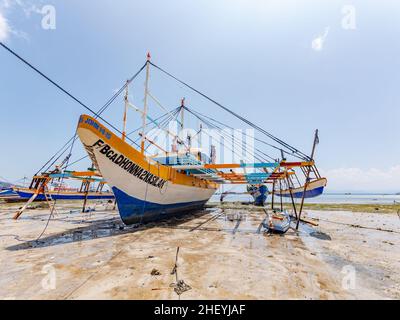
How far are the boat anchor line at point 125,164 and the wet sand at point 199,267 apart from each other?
2942mm

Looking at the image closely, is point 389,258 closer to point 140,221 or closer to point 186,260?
point 186,260

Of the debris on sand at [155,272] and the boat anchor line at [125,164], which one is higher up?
the boat anchor line at [125,164]

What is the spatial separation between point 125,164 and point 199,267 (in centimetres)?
600

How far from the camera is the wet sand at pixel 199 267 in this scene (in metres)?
3.72

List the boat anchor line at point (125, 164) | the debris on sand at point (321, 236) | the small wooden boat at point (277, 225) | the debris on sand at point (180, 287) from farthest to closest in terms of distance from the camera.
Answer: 1. the small wooden boat at point (277, 225)
2. the debris on sand at point (321, 236)
3. the boat anchor line at point (125, 164)
4. the debris on sand at point (180, 287)

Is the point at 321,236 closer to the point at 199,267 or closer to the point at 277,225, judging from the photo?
the point at 277,225

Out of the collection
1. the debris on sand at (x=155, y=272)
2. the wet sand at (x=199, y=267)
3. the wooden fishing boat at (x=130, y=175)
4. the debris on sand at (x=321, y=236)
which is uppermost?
the wooden fishing boat at (x=130, y=175)

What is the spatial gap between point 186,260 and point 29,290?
3.35 metres

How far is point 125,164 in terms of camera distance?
9.20 m

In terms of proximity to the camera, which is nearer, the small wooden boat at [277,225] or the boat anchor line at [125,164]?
the boat anchor line at [125,164]

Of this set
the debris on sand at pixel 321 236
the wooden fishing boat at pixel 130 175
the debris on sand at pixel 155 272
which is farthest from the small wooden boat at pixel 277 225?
the debris on sand at pixel 155 272

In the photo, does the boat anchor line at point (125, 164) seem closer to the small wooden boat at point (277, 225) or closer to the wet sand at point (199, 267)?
the wet sand at point (199, 267)

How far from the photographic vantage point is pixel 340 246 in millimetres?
7422

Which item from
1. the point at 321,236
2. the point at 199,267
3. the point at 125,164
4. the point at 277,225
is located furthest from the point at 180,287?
the point at 321,236
